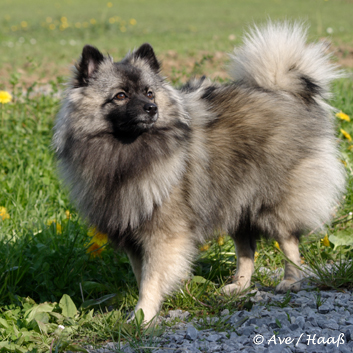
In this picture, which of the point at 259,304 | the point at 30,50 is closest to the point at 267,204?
the point at 259,304

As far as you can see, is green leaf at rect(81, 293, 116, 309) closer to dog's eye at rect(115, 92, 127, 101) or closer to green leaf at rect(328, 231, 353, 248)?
dog's eye at rect(115, 92, 127, 101)

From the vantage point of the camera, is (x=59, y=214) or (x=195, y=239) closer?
(x=195, y=239)

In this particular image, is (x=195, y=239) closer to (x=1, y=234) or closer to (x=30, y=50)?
(x=1, y=234)

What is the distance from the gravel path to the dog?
32 centimetres

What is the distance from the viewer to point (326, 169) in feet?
10.3

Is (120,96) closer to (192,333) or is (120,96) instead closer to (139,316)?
(139,316)

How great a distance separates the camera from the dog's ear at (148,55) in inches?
116

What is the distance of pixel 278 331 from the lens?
220cm

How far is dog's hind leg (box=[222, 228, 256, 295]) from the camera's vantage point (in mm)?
3125

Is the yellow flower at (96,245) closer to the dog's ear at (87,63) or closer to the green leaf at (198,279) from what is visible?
the green leaf at (198,279)

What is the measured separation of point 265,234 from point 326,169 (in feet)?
2.05

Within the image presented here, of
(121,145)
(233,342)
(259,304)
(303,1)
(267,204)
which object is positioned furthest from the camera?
(303,1)

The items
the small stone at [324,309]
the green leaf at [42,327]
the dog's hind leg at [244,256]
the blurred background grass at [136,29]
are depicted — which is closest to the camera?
the small stone at [324,309]

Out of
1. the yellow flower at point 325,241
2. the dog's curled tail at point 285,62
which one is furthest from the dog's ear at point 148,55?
the yellow flower at point 325,241
